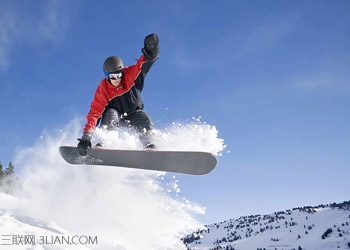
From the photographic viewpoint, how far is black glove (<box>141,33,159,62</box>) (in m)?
6.80

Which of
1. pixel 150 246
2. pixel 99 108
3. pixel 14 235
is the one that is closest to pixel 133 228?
pixel 150 246

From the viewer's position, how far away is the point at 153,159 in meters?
7.57

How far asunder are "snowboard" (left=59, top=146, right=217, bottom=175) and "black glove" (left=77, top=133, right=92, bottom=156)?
485 mm

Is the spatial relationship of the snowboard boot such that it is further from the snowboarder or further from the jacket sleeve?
the jacket sleeve

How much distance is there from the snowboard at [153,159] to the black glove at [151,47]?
6.78 ft

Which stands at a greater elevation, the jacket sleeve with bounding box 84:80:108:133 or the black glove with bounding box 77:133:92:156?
the jacket sleeve with bounding box 84:80:108:133

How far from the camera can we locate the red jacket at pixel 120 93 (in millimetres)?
7484

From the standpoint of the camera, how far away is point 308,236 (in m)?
159

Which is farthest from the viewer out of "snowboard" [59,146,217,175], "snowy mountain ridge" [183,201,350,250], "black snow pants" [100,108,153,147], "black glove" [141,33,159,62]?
"snowy mountain ridge" [183,201,350,250]

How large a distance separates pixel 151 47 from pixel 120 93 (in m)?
1.36

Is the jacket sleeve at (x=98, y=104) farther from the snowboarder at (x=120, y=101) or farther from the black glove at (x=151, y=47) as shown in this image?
the black glove at (x=151, y=47)

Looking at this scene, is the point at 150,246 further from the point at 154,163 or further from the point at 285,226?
the point at 285,226

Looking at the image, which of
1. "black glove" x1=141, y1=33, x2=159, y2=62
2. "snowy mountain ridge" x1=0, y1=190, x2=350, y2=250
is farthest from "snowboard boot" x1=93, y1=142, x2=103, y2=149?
"black glove" x1=141, y1=33, x2=159, y2=62

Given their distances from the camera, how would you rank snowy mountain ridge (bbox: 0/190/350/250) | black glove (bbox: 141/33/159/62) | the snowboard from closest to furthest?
1. snowy mountain ridge (bbox: 0/190/350/250)
2. black glove (bbox: 141/33/159/62)
3. the snowboard
